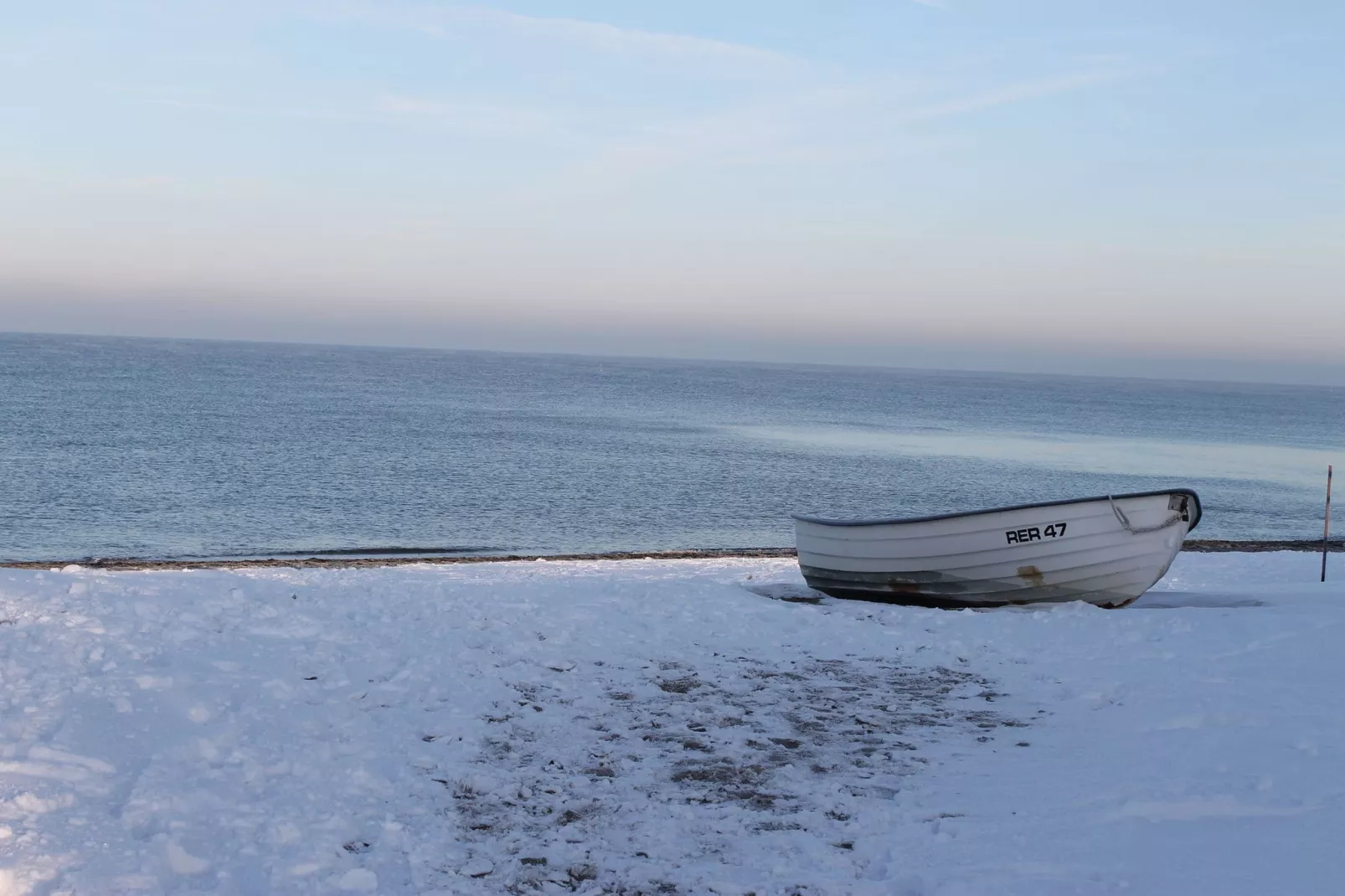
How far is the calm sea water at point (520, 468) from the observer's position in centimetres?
2708

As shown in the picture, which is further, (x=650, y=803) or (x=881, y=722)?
(x=881, y=722)

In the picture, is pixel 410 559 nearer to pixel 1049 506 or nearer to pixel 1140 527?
pixel 1049 506

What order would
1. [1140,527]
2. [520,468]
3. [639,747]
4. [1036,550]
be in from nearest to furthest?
[639,747]
[1140,527]
[1036,550]
[520,468]

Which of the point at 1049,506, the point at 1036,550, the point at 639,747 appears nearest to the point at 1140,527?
the point at 1049,506

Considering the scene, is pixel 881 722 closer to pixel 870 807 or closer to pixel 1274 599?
pixel 870 807

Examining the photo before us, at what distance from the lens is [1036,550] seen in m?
12.3

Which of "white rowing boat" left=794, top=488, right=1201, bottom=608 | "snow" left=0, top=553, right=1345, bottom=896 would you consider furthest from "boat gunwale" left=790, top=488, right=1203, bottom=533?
"snow" left=0, top=553, right=1345, bottom=896

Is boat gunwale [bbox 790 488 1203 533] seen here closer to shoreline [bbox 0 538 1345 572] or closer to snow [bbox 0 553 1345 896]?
snow [bbox 0 553 1345 896]

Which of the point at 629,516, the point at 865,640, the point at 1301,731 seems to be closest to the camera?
the point at 1301,731

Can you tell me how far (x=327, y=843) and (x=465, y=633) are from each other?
4652 mm

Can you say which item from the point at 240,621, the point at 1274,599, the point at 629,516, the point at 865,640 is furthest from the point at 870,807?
the point at 629,516

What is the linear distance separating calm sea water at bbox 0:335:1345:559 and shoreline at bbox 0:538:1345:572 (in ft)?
8.33

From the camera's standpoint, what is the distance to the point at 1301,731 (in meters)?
6.99

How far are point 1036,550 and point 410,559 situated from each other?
43.4 ft
